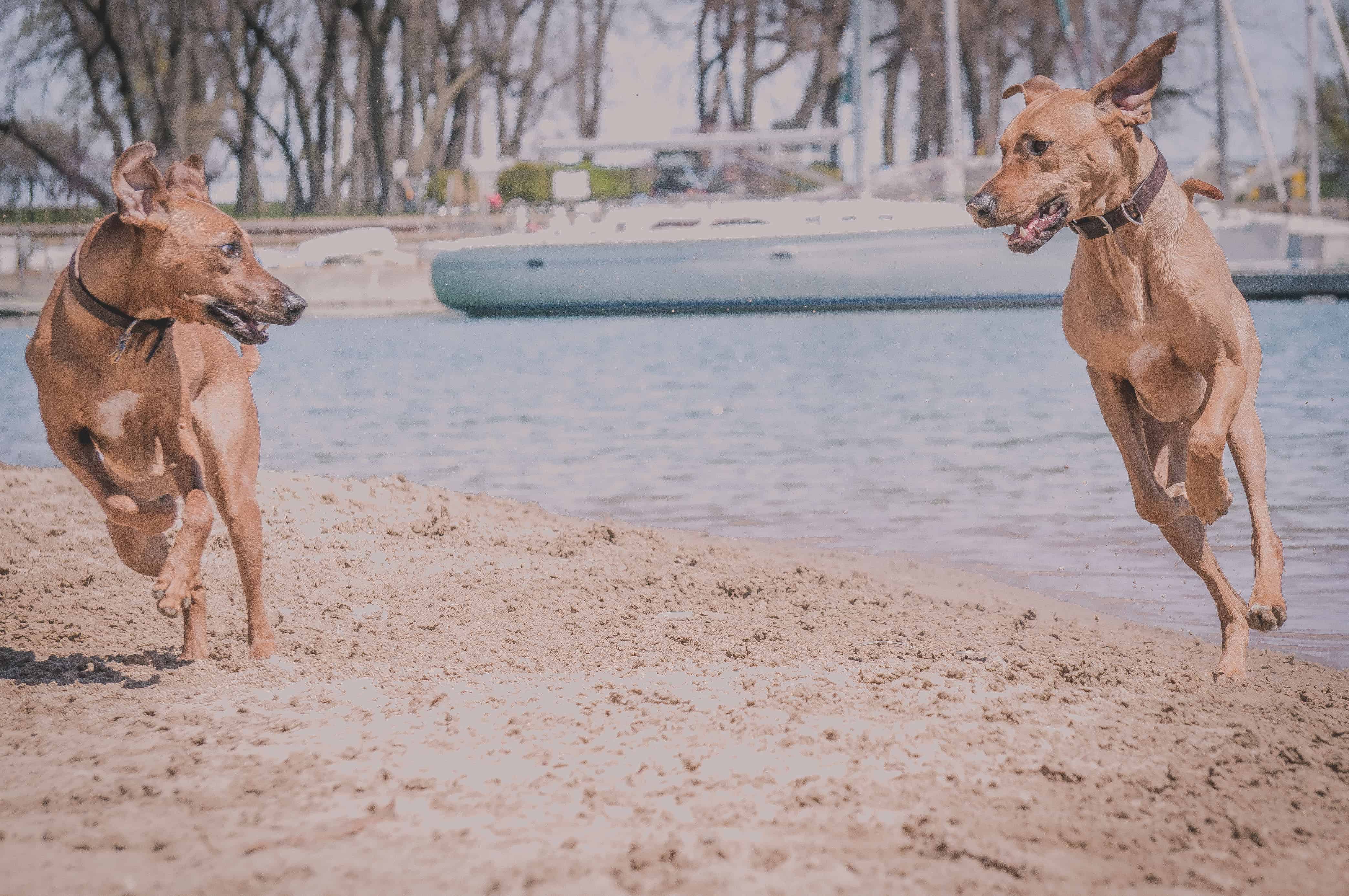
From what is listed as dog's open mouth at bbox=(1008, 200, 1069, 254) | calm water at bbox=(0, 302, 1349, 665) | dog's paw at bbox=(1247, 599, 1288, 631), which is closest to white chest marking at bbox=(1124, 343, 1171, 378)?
dog's open mouth at bbox=(1008, 200, 1069, 254)

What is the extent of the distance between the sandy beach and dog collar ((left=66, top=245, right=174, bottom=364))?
3.58 ft

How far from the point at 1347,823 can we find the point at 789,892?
1.44 meters

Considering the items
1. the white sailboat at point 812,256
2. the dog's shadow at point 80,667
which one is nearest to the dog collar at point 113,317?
the dog's shadow at point 80,667

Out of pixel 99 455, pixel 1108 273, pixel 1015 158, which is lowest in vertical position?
pixel 99 455

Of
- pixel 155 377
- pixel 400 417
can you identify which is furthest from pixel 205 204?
pixel 400 417

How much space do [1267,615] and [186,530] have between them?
342cm

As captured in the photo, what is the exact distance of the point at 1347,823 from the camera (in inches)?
134

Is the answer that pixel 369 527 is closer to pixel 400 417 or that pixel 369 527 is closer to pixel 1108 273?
pixel 1108 273

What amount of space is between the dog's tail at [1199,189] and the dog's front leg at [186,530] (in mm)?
3487

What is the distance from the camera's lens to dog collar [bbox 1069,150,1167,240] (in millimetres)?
4793

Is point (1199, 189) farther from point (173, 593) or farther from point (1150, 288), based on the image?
point (173, 593)

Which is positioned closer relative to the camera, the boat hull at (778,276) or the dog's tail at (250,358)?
the dog's tail at (250,358)

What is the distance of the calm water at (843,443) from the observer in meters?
7.77

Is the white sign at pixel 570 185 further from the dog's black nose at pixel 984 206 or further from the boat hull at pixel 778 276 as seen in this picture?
the dog's black nose at pixel 984 206
